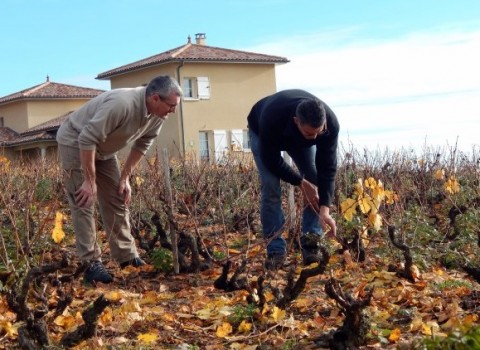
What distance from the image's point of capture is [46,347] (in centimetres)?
404

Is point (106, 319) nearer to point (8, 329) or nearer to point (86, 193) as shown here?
point (8, 329)

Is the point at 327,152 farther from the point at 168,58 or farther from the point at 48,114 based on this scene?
the point at 48,114

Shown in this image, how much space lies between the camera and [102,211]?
6.33 metres

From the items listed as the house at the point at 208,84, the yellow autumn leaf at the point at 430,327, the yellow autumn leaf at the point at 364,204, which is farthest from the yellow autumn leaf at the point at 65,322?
the house at the point at 208,84

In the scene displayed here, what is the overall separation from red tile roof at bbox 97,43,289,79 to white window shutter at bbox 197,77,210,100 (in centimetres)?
99

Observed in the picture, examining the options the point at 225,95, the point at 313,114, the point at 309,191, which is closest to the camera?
the point at 313,114

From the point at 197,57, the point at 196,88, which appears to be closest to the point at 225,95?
the point at 196,88

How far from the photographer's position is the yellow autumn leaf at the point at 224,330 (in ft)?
14.3

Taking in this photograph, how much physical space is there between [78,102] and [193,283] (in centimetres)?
4189

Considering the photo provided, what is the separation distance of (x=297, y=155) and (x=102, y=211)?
1553 mm

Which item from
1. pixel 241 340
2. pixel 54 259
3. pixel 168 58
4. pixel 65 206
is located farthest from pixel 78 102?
pixel 241 340

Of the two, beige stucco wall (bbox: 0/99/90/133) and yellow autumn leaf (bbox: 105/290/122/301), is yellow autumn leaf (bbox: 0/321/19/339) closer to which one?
yellow autumn leaf (bbox: 105/290/122/301)

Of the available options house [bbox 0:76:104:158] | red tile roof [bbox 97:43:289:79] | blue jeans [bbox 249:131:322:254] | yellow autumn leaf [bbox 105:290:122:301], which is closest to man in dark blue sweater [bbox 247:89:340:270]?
blue jeans [bbox 249:131:322:254]

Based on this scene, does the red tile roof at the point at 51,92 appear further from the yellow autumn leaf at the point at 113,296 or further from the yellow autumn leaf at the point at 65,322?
the yellow autumn leaf at the point at 65,322
